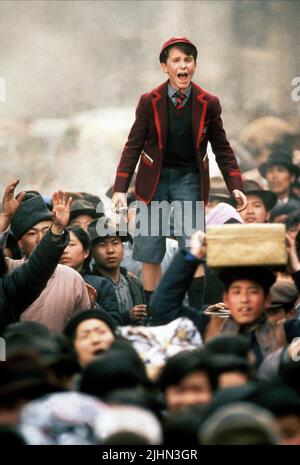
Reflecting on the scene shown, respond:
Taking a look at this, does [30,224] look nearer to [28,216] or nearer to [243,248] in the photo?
[28,216]

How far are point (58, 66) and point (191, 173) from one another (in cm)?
660

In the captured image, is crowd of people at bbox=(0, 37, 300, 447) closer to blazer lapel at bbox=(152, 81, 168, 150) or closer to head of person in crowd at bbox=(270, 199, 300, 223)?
blazer lapel at bbox=(152, 81, 168, 150)

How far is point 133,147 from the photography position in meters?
Answer: 10.1

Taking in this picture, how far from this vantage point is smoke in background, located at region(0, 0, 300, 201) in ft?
53.0

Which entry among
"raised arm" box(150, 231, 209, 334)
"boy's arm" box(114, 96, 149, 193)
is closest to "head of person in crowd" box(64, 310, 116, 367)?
"raised arm" box(150, 231, 209, 334)

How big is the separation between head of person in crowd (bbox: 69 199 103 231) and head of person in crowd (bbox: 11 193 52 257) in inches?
61.6

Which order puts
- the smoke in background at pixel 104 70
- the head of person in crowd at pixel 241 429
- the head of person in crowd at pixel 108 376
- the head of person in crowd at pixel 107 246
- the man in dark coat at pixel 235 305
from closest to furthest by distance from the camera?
the head of person in crowd at pixel 241 429 → the head of person in crowd at pixel 108 376 → the man in dark coat at pixel 235 305 → the head of person in crowd at pixel 107 246 → the smoke in background at pixel 104 70

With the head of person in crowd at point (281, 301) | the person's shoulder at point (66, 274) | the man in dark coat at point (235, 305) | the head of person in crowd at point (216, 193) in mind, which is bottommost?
the man in dark coat at point (235, 305)

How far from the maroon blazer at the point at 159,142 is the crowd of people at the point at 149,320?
0.04ft

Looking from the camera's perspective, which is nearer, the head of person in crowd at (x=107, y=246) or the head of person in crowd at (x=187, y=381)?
the head of person in crowd at (x=187, y=381)

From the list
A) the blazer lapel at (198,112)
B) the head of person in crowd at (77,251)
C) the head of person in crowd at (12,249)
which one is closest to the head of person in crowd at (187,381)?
the blazer lapel at (198,112)

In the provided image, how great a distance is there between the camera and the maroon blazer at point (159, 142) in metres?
9.95

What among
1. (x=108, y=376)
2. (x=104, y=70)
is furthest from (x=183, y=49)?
(x=104, y=70)

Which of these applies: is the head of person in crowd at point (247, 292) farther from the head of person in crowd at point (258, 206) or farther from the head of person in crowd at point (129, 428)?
the head of person in crowd at point (258, 206)
